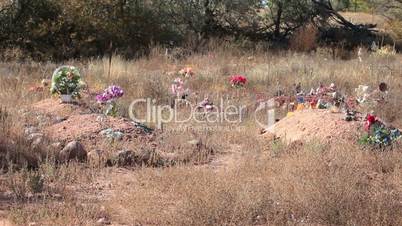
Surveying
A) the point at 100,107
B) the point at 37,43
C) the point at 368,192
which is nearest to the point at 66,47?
the point at 37,43

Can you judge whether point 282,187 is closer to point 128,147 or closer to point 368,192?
point 368,192

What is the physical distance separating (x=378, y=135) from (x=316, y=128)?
106 centimetres

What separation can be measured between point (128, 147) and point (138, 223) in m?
2.79

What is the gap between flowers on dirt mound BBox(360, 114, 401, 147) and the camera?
7480 mm

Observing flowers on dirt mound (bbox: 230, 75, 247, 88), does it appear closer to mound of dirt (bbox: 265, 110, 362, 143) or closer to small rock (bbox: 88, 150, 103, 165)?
mound of dirt (bbox: 265, 110, 362, 143)

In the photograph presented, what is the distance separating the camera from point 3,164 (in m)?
6.64

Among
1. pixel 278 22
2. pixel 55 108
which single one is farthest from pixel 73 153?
pixel 278 22

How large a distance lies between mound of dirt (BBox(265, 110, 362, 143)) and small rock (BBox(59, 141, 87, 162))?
277 centimetres

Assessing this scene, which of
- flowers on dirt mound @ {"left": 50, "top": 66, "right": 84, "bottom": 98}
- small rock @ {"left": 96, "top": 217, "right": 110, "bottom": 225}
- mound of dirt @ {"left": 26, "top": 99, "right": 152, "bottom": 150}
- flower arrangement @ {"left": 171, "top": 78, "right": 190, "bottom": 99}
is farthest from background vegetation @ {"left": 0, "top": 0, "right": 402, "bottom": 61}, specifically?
small rock @ {"left": 96, "top": 217, "right": 110, "bottom": 225}

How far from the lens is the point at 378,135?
7.52 metres

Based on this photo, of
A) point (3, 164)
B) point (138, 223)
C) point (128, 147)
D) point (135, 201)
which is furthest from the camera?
point (128, 147)

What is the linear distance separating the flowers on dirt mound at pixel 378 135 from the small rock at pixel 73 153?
344 centimetres

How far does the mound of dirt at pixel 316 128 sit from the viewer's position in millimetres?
7980

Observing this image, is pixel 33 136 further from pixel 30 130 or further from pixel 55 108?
pixel 55 108
